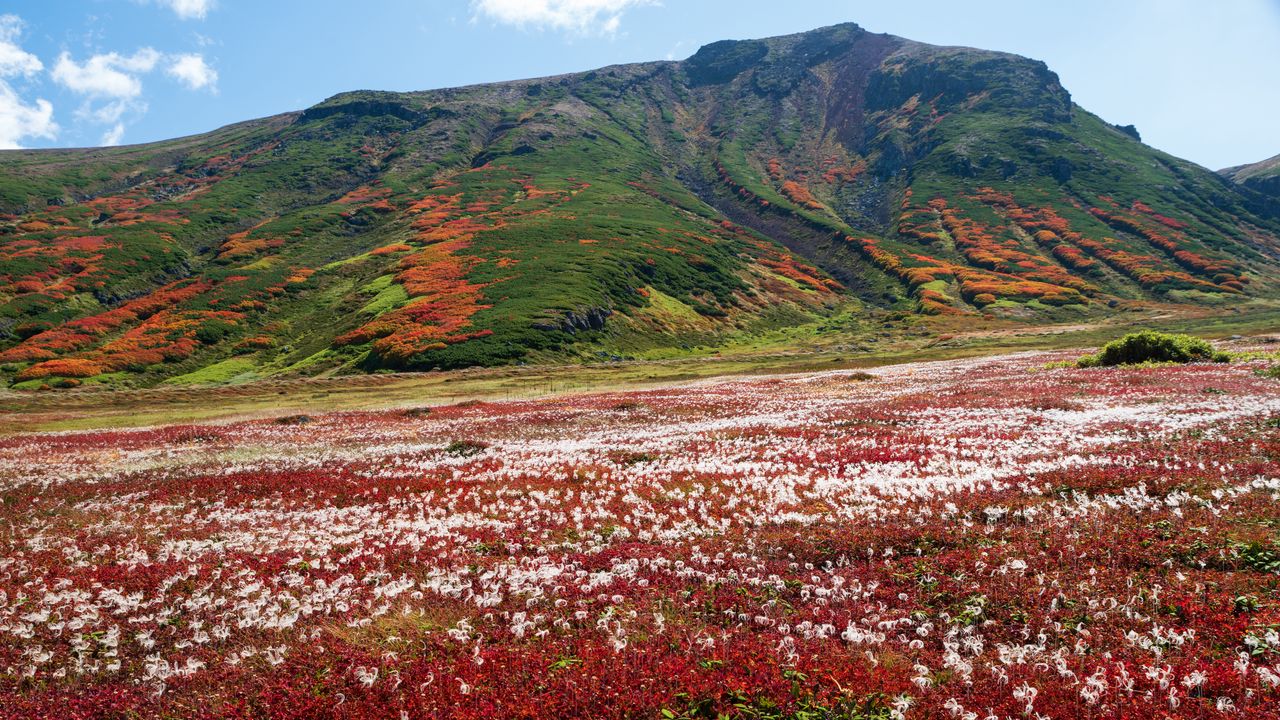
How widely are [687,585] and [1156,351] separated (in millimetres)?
45754

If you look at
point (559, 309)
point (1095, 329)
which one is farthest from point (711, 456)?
point (1095, 329)

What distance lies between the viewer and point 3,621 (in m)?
7.83

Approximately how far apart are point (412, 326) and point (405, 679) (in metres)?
85.7

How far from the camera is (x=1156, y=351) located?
123 feet

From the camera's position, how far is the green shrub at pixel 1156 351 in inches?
1437

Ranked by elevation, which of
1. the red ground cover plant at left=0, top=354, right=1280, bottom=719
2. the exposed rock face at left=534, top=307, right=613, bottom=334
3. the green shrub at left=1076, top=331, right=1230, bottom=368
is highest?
the exposed rock face at left=534, top=307, right=613, bottom=334

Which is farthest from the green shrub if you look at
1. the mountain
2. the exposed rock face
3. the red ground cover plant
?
the exposed rock face

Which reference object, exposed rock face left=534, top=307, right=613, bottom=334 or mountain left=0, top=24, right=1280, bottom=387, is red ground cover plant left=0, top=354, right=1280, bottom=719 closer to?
mountain left=0, top=24, right=1280, bottom=387

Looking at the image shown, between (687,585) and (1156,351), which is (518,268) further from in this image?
(687,585)

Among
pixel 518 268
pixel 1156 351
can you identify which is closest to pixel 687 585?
pixel 1156 351

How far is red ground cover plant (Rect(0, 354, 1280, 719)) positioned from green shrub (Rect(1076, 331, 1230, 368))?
25771 mm

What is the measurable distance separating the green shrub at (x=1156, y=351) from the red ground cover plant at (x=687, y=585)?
25.8m

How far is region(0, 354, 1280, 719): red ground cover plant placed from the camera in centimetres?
554

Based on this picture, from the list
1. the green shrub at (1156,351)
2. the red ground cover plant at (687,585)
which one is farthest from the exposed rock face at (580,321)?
the red ground cover plant at (687,585)
